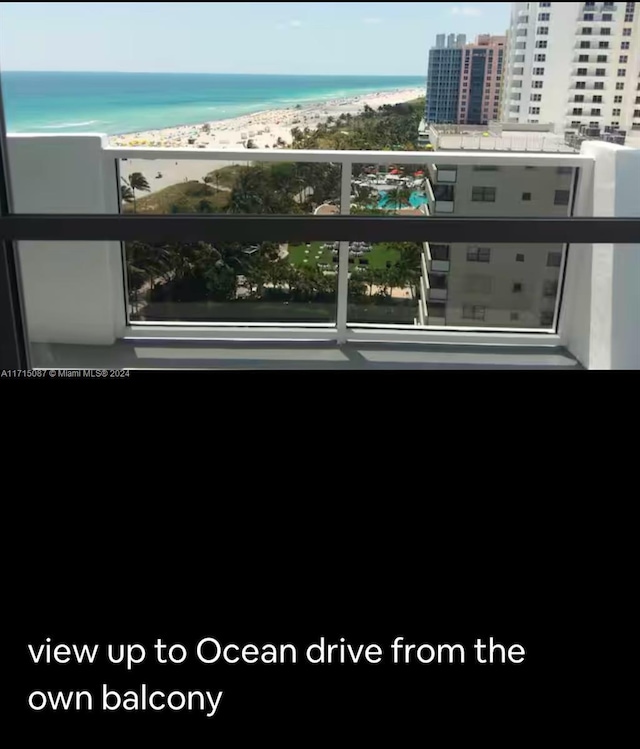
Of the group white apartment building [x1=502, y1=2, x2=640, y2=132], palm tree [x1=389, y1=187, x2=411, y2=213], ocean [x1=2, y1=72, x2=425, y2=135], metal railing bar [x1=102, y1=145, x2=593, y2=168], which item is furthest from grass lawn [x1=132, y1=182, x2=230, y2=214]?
white apartment building [x1=502, y1=2, x2=640, y2=132]

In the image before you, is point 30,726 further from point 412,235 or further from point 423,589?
point 412,235

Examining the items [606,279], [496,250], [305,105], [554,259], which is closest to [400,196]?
[496,250]

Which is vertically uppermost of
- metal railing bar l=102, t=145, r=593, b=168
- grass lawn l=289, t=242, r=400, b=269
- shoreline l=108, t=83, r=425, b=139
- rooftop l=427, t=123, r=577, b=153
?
shoreline l=108, t=83, r=425, b=139

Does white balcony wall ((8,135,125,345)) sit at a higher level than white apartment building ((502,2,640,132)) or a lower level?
lower

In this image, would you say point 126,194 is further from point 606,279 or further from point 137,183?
point 606,279

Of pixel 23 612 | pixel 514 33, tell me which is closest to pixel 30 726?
pixel 23 612

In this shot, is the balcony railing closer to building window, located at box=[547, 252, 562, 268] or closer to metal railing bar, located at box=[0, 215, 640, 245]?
building window, located at box=[547, 252, 562, 268]
